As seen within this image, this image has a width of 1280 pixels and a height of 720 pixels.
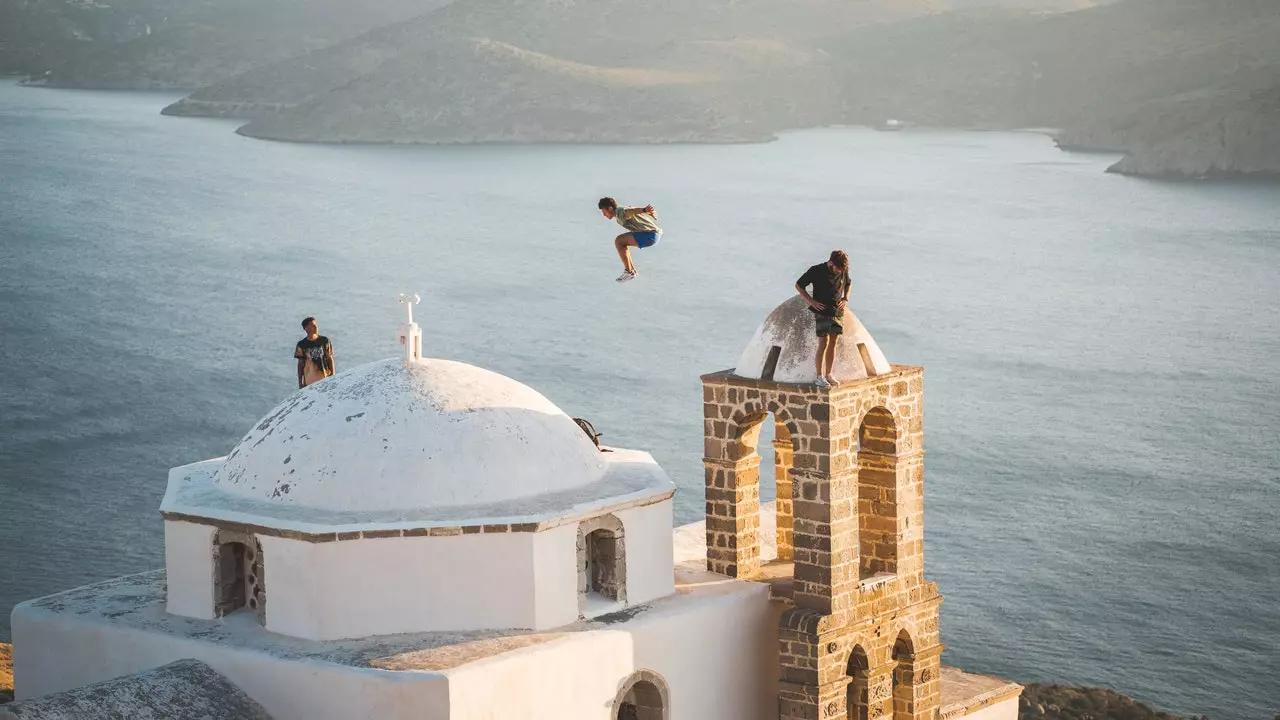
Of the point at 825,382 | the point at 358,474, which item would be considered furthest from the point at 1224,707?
the point at 358,474

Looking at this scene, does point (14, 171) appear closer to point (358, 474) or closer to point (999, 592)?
point (999, 592)

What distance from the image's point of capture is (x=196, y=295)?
6819 cm

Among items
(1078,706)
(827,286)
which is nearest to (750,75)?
(1078,706)

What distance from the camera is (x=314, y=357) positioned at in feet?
65.4

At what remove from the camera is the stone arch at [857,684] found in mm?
18500

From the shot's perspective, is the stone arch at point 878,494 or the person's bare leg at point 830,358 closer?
the person's bare leg at point 830,358

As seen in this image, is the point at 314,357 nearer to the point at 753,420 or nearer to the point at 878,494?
the point at 753,420

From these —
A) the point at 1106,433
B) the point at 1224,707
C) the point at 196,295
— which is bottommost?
the point at 1224,707

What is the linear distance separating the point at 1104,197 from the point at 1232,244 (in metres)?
7.61

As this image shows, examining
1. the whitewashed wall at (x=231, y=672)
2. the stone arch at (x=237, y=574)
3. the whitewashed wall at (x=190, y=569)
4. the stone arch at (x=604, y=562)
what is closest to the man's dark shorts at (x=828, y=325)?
the stone arch at (x=604, y=562)

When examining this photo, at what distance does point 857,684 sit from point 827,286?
14.3 ft

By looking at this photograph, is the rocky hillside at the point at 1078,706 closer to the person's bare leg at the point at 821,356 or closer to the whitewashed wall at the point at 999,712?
the whitewashed wall at the point at 999,712

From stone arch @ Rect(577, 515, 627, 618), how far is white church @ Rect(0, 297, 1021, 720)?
28 millimetres

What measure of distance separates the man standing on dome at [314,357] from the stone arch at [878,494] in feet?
19.8
